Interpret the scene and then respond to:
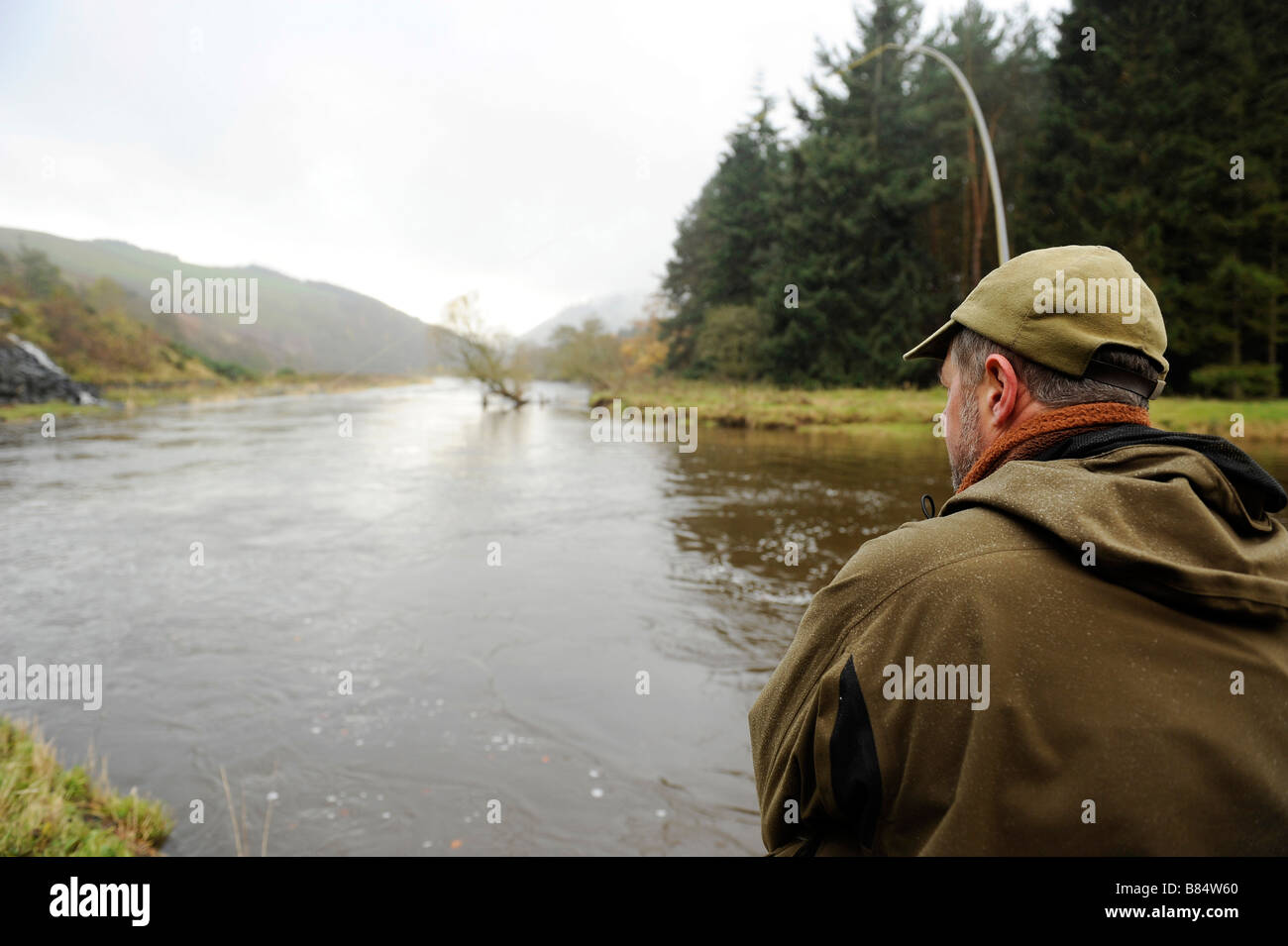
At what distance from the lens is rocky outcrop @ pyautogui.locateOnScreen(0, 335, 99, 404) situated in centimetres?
3969

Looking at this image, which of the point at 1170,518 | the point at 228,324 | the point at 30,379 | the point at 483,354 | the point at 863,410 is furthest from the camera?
the point at 228,324

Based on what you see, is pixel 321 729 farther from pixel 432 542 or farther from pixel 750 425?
pixel 750 425

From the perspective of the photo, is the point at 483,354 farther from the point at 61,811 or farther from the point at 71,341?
the point at 61,811

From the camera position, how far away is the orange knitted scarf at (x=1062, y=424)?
1.50m

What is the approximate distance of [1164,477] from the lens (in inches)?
50.3

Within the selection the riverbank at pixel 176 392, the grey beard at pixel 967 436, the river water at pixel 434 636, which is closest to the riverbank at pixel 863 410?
the river water at pixel 434 636

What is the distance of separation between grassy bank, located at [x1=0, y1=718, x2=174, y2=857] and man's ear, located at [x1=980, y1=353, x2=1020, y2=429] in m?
4.35

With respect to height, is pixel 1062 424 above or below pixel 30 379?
below

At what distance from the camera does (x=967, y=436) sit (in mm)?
1734

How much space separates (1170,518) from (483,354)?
46822mm

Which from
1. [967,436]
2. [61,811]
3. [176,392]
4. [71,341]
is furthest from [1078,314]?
[71,341]

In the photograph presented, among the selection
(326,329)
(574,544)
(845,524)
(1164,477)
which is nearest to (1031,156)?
(845,524)

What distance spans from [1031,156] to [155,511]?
109ft
